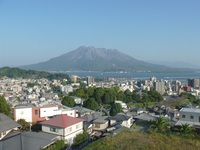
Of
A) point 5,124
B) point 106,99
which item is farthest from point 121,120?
point 106,99

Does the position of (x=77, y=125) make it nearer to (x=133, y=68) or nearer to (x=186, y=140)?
(x=186, y=140)

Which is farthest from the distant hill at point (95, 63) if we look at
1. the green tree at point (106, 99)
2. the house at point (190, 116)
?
the house at point (190, 116)

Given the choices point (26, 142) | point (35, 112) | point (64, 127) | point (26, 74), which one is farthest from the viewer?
point (26, 74)

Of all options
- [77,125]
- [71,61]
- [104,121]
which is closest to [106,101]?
[104,121]

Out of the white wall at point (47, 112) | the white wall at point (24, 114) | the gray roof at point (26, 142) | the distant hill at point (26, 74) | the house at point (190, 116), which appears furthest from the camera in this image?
→ the distant hill at point (26, 74)

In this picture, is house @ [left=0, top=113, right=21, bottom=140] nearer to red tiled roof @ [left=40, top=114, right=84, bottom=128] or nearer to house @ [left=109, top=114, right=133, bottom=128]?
red tiled roof @ [left=40, top=114, right=84, bottom=128]

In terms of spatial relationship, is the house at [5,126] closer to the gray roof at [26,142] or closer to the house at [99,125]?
the gray roof at [26,142]

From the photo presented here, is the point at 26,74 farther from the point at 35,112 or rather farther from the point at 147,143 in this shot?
the point at 147,143
